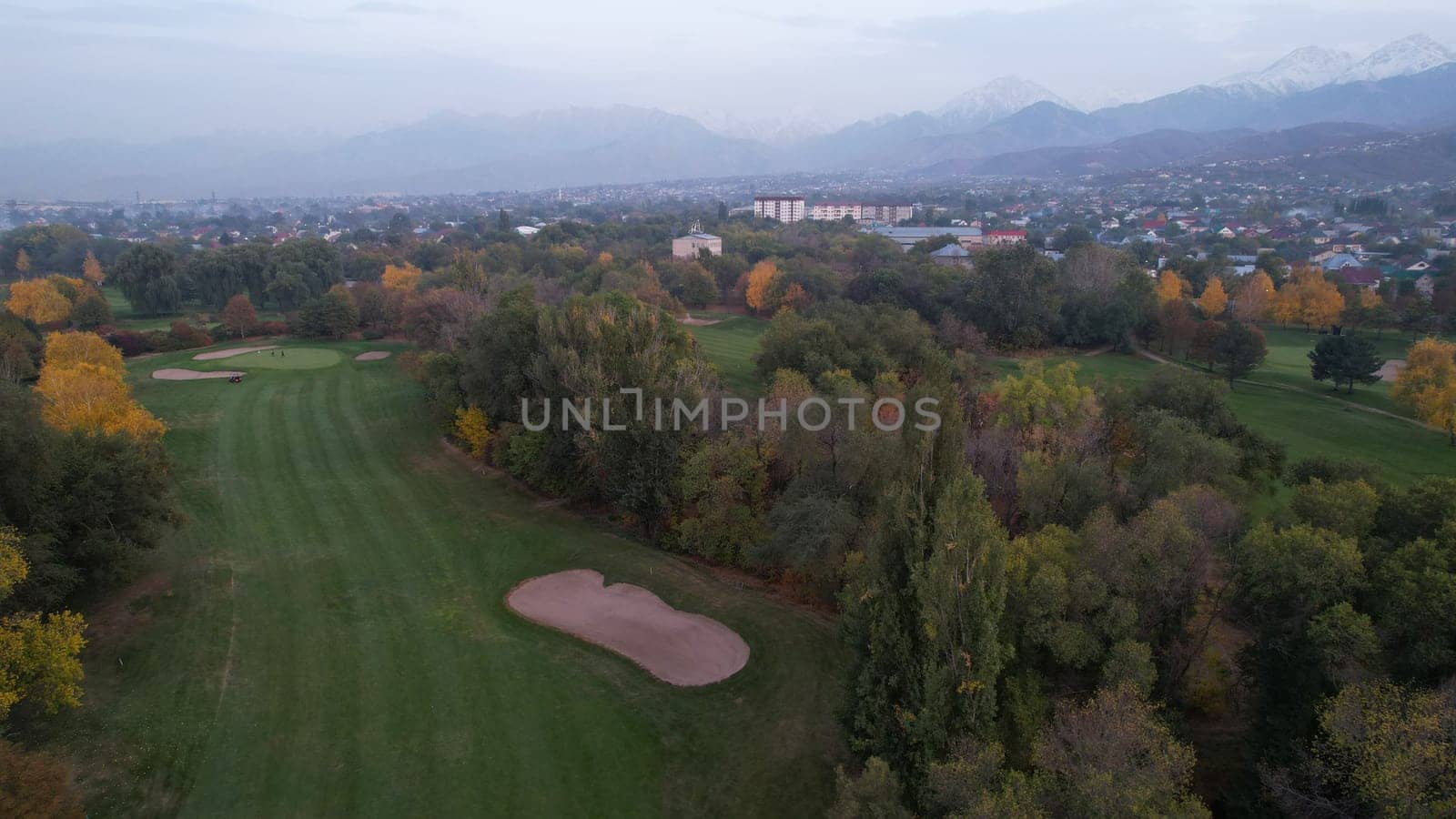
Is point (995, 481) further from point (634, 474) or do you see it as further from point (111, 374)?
point (111, 374)

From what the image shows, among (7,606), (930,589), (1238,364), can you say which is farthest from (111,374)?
(1238,364)

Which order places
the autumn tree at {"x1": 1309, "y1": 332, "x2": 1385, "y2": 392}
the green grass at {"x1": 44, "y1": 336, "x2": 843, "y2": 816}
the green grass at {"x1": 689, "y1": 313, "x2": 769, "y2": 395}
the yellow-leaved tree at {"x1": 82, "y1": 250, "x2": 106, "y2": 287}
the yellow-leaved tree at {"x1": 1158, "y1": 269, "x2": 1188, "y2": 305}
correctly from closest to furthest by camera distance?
the green grass at {"x1": 44, "y1": 336, "x2": 843, "y2": 816} < the autumn tree at {"x1": 1309, "y1": 332, "x2": 1385, "y2": 392} < the green grass at {"x1": 689, "y1": 313, "x2": 769, "y2": 395} < the yellow-leaved tree at {"x1": 1158, "y1": 269, "x2": 1188, "y2": 305} < the yellow-leaved tree at {"x1": 82, "y1": 250, "x2": 106, "y2": 287}

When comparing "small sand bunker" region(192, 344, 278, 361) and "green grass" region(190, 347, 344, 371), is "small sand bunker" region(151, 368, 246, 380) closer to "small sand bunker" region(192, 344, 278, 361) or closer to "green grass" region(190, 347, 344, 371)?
"green grass" region(190, 347, 344, 371)

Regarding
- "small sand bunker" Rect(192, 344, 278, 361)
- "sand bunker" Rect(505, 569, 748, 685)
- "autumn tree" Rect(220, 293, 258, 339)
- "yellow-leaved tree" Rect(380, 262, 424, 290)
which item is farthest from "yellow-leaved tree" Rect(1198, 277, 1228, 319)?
"autumn tree" Rect(220, 293, 258, 339)

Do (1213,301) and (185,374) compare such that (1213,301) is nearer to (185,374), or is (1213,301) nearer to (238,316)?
(185,374)

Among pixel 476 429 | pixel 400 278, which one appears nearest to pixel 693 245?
pixel 400 278

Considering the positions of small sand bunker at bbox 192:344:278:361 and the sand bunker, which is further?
small sand bunker at bbox 192:344:278:361

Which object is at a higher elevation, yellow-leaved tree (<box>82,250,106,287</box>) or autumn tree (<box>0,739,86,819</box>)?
yellow-leaved tree (<box>82,250,106,287</box>)
